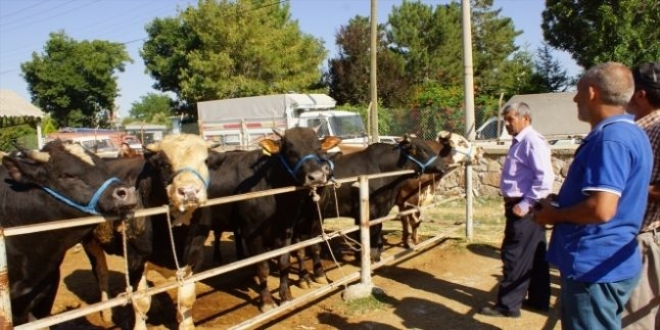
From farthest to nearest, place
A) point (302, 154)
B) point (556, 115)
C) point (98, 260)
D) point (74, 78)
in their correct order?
point (74, 78)
point (556, 115)
point (98, 260)
point (302, 154)

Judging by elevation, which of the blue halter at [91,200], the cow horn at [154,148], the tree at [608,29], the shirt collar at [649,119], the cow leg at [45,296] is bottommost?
the cow leg at [45,296]

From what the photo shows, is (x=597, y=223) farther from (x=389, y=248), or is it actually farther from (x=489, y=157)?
(x=489, y=157)

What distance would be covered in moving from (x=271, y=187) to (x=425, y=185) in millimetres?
3124

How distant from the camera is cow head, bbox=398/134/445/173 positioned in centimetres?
691

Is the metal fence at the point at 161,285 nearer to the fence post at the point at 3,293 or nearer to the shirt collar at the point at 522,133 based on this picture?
the fence post at the point at 3,293

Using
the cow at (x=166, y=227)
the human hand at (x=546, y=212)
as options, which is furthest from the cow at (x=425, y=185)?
the human hand at (x=546, y=212)

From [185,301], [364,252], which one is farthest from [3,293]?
[364,252]

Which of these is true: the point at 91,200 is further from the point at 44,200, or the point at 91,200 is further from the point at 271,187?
the point at 271,187

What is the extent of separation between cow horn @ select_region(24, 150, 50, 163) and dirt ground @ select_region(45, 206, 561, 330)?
6.89 ft

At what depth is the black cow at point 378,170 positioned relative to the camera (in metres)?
6.72

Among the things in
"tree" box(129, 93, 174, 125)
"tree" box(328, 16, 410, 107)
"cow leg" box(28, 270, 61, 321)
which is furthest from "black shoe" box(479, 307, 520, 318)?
"tree" box(129, 93, 174, 125)

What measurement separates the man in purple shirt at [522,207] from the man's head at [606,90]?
204cm

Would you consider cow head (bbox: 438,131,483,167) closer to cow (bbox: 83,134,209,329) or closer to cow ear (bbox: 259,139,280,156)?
cow ear (bbox: 259,139,280,156)

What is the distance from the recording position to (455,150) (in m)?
8.29
